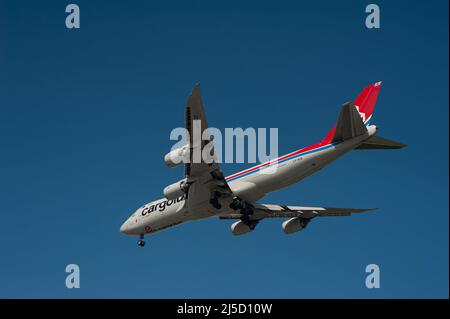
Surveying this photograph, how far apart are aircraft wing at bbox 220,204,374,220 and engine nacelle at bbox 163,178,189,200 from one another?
6408 millimetres

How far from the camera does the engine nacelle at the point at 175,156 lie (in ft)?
124

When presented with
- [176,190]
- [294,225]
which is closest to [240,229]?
[294,225]

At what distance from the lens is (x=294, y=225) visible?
47938 millimetres

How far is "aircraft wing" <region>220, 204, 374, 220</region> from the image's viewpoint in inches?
1828

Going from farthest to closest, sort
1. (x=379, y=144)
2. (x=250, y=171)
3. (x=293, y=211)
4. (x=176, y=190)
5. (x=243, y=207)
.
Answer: (x=293, y=211)
(x=243, y=207)
(x=250, y=171)
(x=176, y=190)
(x=379, y=144)

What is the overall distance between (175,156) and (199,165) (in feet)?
5.15

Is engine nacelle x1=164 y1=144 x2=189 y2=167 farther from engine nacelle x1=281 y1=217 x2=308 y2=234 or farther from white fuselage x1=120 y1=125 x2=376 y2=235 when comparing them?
engine nacelle x1=281 y1=217 x2=308 y2=234

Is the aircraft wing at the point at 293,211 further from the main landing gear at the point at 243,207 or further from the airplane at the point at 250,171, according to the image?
the airplane at the point at 250,171

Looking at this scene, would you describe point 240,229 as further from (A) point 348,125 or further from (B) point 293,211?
(A) point 348,125

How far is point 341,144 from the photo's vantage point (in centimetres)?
3916

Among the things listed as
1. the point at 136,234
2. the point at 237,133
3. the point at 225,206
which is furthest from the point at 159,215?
the point at 237,133
